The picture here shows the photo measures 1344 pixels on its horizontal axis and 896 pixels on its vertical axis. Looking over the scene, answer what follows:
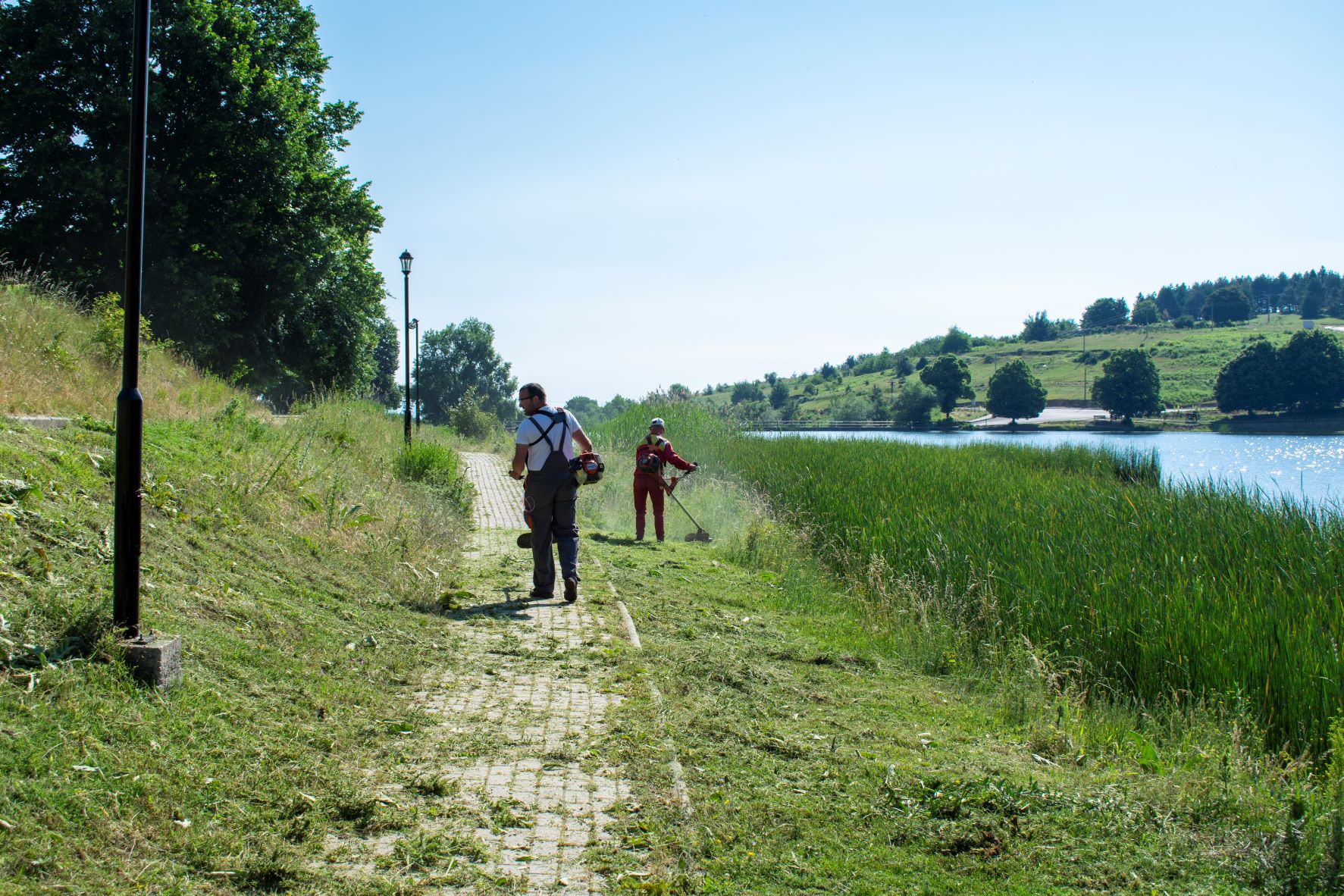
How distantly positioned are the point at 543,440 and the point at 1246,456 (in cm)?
3147

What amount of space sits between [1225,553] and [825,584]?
469 centimetres

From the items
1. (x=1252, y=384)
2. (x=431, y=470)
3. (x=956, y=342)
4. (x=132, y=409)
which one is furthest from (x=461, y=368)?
(x=132, y=409)

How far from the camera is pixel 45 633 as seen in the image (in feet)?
14.7

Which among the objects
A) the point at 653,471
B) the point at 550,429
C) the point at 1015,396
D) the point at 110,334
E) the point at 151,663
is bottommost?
the point at 151,663

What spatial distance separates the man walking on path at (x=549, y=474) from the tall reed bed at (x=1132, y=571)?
155 inches

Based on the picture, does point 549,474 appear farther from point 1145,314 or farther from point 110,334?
point 1145,314

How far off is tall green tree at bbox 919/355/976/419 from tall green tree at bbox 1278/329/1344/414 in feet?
73.9

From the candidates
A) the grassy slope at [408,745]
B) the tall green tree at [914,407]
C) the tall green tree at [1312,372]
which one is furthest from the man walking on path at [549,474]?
the tall green tree at [914,407]

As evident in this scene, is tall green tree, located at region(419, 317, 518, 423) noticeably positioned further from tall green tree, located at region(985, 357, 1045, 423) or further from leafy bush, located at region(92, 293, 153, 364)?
leafy bush, located at region(92, 293, 153, 364)

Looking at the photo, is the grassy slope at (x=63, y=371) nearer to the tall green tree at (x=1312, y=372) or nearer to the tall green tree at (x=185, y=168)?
the tall green tree at (x=185, y=168)

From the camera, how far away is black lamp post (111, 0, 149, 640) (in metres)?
4.74

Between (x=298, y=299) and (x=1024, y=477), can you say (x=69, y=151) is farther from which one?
(x=1024, y=477)

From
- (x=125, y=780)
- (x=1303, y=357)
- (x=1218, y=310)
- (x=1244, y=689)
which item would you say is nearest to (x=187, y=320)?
(x=125, y=780)

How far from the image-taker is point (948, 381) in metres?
70.6
